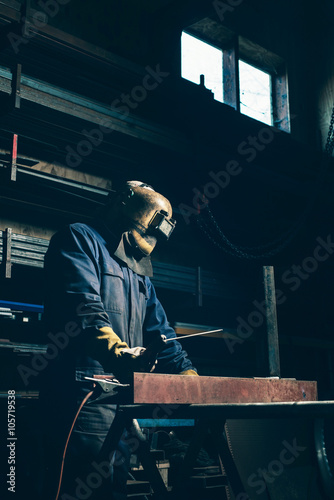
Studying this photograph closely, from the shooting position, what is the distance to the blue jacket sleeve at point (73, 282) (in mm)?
2213

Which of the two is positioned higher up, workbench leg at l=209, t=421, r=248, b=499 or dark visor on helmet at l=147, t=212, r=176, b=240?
dark visor on helmet at l=147, t=212, r=176, b=240

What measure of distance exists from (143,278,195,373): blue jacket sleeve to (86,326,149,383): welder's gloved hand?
0.59 meters

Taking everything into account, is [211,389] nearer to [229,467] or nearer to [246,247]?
[229,467]

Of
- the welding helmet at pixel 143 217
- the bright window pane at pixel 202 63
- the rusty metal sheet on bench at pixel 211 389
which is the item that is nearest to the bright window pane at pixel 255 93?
the bright window pane at pixel 202 63

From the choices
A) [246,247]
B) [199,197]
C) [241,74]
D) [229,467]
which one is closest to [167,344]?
[229,467]

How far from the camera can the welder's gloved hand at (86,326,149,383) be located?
204cm

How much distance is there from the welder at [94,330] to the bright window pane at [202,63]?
414cm

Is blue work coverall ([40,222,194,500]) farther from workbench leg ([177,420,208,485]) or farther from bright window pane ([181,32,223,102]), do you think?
bright window pane ([181,32,223,102])

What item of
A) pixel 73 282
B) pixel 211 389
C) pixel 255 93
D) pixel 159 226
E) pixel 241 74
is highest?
pixel 241 74

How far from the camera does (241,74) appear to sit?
7359 millimetres

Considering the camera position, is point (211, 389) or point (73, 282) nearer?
point (211, 389)

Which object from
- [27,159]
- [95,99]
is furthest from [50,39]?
[27,159]

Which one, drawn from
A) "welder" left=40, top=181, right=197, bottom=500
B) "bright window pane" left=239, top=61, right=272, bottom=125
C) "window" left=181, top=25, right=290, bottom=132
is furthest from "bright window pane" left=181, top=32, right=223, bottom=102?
"welder" left=40, top=181, right=197, bottom=500

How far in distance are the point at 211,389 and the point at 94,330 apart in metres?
0.51
